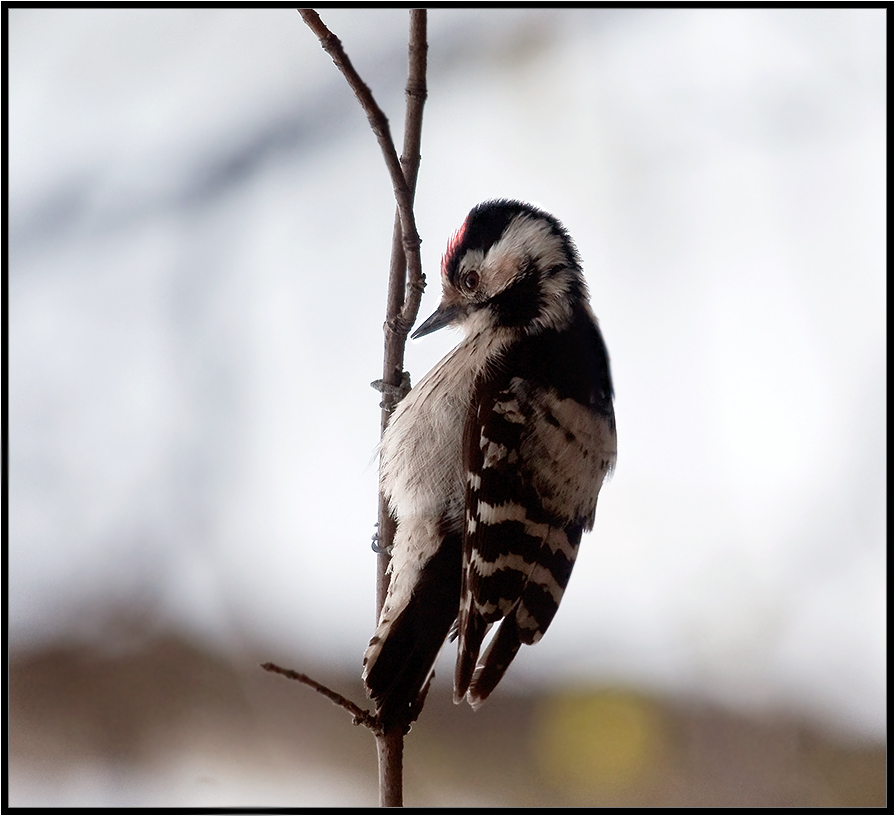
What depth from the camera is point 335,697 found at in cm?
155

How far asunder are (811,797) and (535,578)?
2.44ft

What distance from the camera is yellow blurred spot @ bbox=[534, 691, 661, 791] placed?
1976 millimetres

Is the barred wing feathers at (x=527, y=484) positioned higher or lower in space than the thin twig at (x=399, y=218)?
lower

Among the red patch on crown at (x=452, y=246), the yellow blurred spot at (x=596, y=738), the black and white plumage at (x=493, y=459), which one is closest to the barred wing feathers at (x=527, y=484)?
the black and white plumage at (x=493, y=459)

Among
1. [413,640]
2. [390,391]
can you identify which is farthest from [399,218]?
[413,640]

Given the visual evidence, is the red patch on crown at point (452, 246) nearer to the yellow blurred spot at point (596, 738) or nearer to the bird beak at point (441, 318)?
the bird beak at point (441, 318)

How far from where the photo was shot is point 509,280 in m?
2.09

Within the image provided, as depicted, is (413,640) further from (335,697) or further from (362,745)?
(362,745)

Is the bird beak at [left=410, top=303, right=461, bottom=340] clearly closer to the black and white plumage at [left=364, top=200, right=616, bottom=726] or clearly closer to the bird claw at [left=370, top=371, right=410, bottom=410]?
the black and white plumage at [left=364, top=200, right=616, bottom=726]

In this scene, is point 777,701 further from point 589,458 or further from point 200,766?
point 200,766

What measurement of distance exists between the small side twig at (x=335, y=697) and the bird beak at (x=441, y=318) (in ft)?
2.63

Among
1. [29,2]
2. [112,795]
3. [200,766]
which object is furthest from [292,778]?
[29,2]

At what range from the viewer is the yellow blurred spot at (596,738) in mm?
1976

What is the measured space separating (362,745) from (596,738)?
0.54 m
